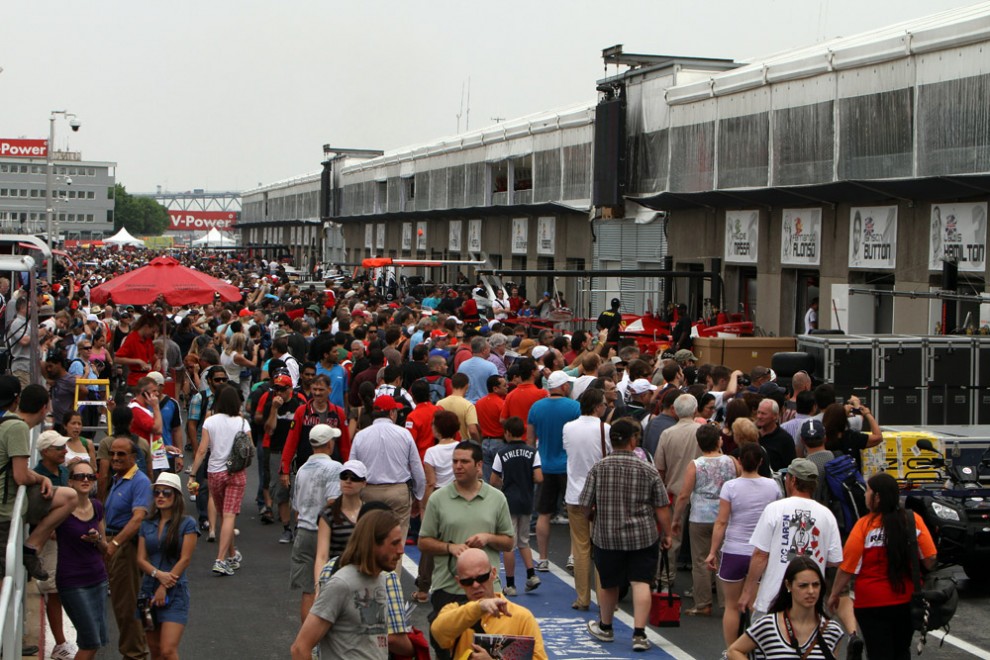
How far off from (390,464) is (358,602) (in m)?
4.21

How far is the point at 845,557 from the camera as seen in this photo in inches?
316

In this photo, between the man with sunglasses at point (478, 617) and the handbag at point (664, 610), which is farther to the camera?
the handbag at point (664, 610)

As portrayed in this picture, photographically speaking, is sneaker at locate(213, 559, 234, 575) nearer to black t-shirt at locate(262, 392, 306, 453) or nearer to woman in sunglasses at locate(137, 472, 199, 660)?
black t-shirt at locate(262, 392, 306, 453)

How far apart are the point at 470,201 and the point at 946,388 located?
36.1 m

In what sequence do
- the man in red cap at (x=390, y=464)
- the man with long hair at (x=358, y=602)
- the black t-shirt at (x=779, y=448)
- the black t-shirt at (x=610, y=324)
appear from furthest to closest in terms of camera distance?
the black t-shirt at (x=610, y=324) → the black t-shirt at (x=779, y=448) → the man in red cap at (x=390, y=464) → the man with long hair at (x=358, y=602)

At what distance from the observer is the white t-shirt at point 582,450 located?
10.8 metres

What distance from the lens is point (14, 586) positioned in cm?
756

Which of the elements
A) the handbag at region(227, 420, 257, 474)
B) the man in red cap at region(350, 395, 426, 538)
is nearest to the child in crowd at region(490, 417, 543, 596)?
the man in red cap at region(350, 395, 426, 538)

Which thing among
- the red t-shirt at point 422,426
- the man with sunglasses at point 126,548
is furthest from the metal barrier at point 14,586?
the red t-shirt at point 422,426

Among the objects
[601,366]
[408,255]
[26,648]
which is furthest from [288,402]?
[408,255]

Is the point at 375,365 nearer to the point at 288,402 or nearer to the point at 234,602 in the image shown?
the point at 288,402

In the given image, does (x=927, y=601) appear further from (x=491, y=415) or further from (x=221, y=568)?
(x=221, y=568)

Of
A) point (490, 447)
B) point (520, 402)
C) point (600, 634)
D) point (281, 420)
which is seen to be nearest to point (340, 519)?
point (600, 634)

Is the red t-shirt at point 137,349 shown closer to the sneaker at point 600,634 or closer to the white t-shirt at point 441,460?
the white t-shirt at point 441,460
